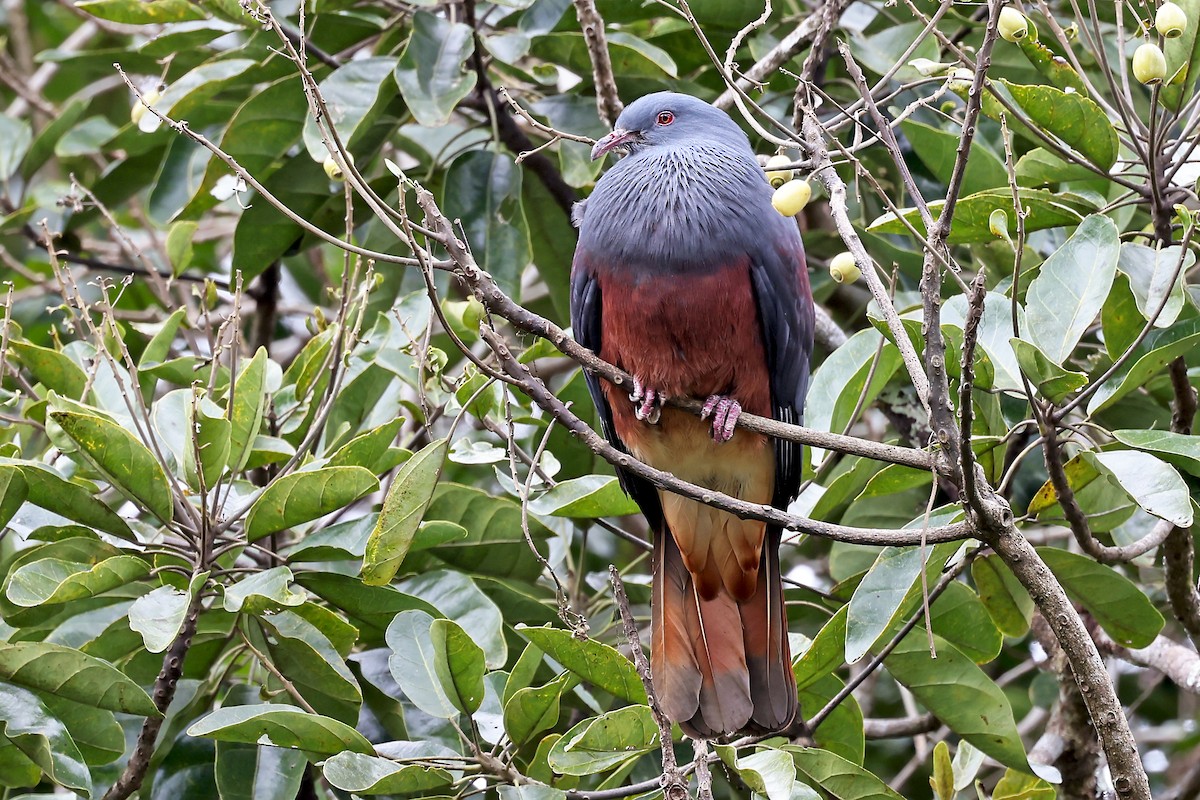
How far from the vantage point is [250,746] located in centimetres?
286

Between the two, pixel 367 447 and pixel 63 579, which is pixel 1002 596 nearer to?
pixel 367 447

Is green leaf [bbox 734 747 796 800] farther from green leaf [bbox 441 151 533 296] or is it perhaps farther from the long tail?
green leaf [bbox 441 151 533 296]

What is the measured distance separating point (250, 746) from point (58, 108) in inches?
165

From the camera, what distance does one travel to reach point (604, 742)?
99.8 inches

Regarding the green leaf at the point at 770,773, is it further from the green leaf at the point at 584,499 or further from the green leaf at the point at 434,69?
the green leaf at the point at 434,69

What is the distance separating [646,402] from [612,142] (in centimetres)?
72

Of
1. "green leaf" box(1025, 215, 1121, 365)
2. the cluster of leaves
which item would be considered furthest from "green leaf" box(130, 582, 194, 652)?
"green leaf" box(1025, 215, 1121, 365)

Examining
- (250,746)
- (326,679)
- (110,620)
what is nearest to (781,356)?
(326,679)

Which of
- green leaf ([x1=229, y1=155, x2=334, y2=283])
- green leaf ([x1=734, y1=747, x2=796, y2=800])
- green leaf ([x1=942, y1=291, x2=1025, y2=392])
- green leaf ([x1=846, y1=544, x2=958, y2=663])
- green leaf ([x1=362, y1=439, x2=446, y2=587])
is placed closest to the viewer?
green leaf ([x1=734, y1=747, x2=796, y2=800])

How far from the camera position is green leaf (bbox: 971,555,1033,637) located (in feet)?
9.59

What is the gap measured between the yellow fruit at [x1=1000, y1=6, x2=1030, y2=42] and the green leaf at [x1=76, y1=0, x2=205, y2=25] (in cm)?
235

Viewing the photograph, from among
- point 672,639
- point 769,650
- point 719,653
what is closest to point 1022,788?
point 769,650

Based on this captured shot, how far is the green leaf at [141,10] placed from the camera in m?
3.66

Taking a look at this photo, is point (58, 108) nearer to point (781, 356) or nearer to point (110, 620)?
point (110, 620)
